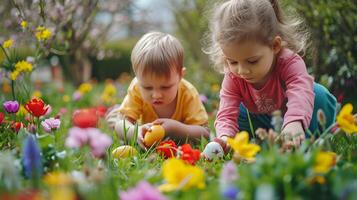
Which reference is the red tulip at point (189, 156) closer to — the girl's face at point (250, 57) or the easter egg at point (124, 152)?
the easter egg at point (124, 152)

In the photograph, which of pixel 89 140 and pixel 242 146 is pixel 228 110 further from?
pixel 89 140

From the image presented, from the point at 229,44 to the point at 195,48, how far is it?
4913 millimetres

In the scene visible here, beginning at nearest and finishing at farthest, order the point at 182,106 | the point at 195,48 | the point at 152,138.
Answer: the point at 152,138, the point at 182,106, the point at 195,48

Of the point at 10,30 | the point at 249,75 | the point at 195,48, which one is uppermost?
the point at 249,75

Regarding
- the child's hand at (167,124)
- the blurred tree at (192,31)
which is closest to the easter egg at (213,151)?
the child's hand at (167,124)

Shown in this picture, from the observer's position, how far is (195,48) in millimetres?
7137

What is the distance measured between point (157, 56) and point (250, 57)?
0.56m

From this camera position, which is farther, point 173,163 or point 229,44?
point 229,44

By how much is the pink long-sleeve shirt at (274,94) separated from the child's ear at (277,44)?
0.15ft

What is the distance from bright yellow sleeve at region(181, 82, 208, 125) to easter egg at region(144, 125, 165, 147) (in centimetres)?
43

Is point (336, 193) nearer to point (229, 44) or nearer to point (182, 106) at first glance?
point (229, 44)

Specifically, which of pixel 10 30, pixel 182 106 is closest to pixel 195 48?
pixel 10 30

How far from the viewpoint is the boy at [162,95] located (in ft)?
8.66

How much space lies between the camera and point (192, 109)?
9.66ft
